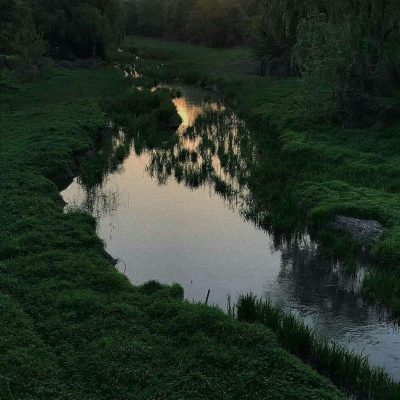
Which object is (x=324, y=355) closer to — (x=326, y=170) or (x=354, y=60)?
(x=326, y=170)

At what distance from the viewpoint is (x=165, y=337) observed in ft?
37.7

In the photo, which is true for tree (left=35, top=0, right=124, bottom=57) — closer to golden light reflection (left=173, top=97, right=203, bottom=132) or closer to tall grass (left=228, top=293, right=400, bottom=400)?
golden light reflection (left=173, top=97, right=203, bottom=132)

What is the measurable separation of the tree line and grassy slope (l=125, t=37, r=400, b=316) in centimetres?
183

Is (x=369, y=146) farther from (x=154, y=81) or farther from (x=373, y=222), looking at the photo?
(x=154, y=81)

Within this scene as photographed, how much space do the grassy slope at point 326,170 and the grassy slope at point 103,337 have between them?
4.91 metres

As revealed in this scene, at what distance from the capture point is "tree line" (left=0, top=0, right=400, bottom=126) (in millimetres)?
28219

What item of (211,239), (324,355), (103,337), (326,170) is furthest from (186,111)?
(324,355)

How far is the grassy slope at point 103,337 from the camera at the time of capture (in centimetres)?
995

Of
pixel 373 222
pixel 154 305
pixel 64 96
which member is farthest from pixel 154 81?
pixel 154 305

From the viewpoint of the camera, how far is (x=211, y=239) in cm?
1859

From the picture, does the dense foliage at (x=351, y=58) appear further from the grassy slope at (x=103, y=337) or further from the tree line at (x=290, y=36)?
the grassy slope at (x=103, y=337)

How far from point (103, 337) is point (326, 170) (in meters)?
14.5

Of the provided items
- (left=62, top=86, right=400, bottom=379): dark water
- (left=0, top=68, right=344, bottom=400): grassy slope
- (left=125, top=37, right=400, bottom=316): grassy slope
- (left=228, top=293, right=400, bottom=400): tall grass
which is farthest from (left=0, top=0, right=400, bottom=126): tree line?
(left=228, top=293, right=400, bottom=400): tall grass

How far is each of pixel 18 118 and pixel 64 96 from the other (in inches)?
313
